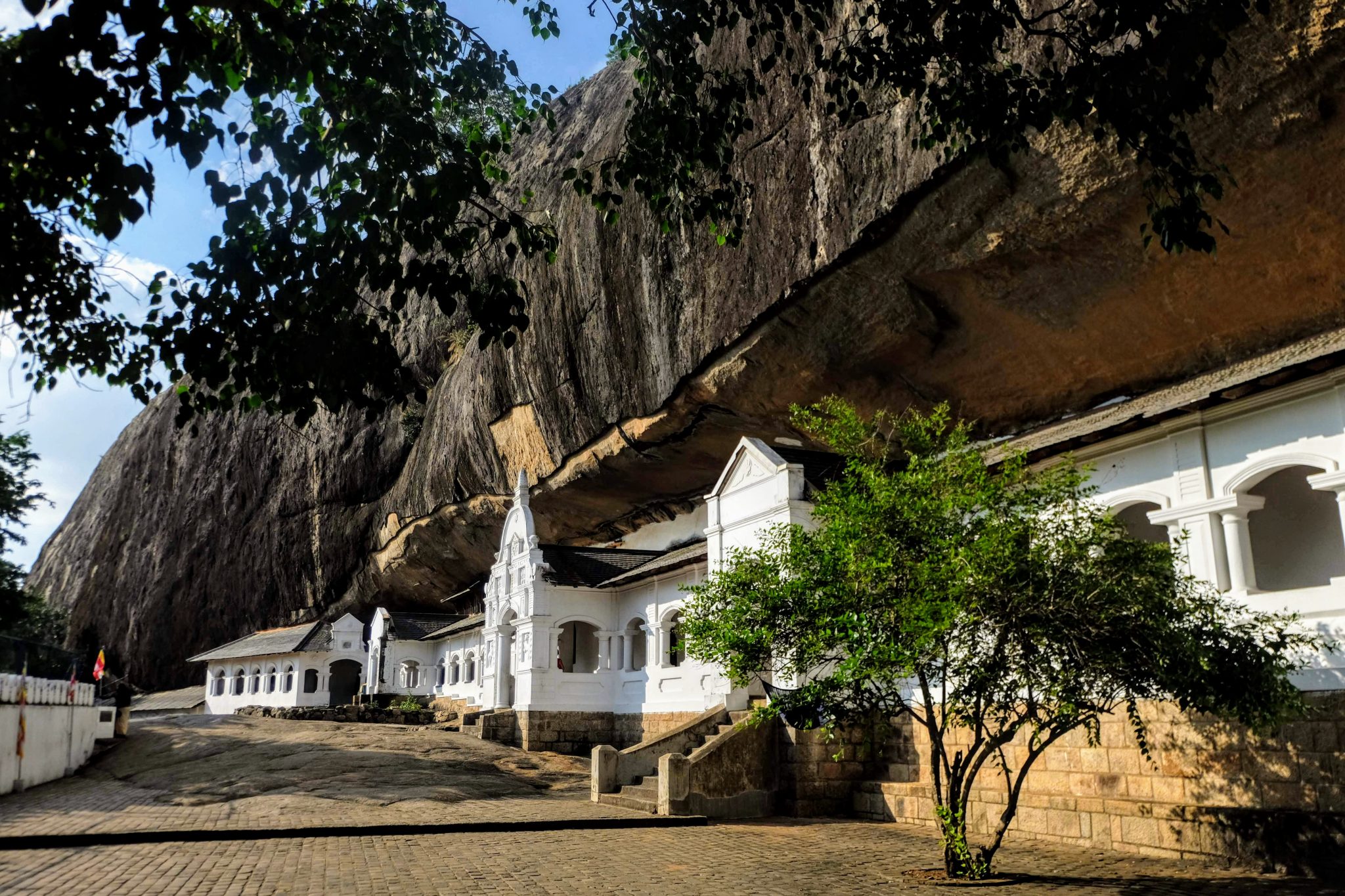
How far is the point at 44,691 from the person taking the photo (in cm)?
1977

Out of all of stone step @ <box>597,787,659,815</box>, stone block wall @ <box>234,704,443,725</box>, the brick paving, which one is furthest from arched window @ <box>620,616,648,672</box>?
the brick paving

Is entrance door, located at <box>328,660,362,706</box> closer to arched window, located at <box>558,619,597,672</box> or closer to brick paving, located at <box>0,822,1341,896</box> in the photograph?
arched window, located at <box>558,619,597,672</box>

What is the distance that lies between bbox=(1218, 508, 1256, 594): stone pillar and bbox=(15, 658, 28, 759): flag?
19206 millimetres

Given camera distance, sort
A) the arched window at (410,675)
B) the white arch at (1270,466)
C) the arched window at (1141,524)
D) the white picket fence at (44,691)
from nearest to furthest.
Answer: the white arch at (1270,466)
the arched window at (1141,524)
the white picket fence at (44,691)
the arched window at (410,675)

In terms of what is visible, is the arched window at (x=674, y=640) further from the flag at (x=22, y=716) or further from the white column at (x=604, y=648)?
the flag at (x=22, y=716)

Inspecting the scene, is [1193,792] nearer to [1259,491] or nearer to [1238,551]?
[1238,551]

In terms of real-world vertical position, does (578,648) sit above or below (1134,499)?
below

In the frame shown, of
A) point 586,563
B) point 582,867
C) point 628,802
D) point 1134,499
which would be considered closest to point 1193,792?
point 1134,499

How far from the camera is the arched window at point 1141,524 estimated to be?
47.8 ft

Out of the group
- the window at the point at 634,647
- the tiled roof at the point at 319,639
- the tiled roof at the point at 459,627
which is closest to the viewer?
the window at the point at 634,647

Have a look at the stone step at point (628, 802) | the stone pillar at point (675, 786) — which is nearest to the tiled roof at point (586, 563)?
the stone step at point (628, 802)

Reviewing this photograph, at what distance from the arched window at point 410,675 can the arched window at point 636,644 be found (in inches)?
667

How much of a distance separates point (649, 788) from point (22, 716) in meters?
11.4

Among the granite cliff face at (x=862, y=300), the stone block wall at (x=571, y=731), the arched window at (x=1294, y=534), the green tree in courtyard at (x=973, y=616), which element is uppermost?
Answer: the granite cliff face at (x=862, y=300)
